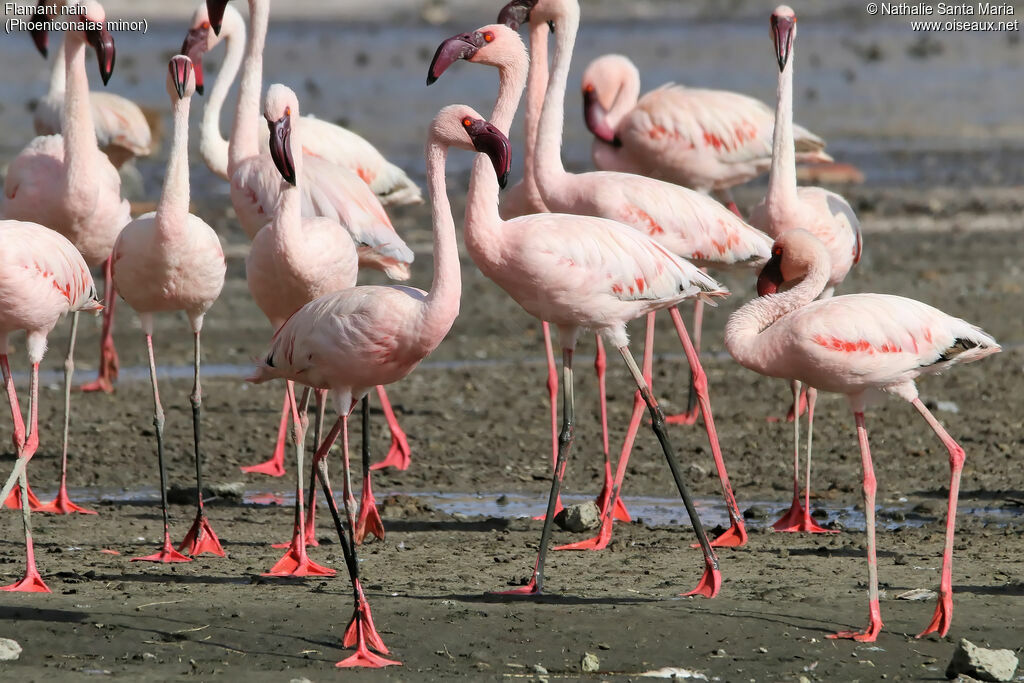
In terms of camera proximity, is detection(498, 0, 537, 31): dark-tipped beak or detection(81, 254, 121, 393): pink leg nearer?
detection(498, 0, 537, 31): dark-tipped beak

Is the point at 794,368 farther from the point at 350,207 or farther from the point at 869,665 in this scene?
the point at 350,207

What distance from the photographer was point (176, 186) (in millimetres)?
6480

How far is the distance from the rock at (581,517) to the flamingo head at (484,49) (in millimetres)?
1947

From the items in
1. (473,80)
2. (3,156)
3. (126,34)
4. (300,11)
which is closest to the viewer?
(3,156)

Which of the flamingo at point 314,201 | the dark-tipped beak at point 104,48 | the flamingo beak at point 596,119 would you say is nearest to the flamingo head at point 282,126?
the flamingo at point 314,201

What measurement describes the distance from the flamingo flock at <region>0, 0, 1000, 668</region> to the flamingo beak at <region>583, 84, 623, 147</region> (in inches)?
5.9

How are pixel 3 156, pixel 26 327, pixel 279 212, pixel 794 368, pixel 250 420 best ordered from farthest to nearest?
pixel 3 156
pixel 250 420
pixel 279 212
pixel 26 327
pixel 794 368

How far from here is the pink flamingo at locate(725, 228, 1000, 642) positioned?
17.5 ft

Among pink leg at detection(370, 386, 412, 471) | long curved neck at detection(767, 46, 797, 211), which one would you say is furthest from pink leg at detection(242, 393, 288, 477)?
long curved neck at detection(767, 46, 797, 211)

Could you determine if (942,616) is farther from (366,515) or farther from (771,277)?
(366,515)

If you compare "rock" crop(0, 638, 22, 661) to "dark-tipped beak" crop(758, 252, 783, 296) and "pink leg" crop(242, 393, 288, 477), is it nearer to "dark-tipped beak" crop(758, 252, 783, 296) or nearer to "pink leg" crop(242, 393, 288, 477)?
"pink leg" crop(242, 393, 288, 477)

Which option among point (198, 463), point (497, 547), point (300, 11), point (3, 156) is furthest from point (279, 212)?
point (300, 11)

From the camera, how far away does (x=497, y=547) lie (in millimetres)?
6465

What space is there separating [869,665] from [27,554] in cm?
301
